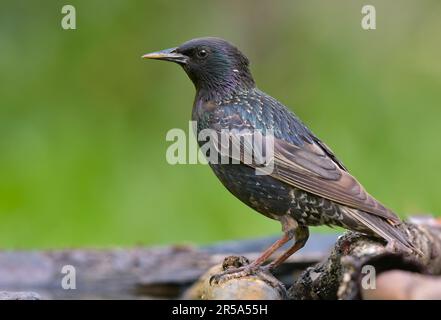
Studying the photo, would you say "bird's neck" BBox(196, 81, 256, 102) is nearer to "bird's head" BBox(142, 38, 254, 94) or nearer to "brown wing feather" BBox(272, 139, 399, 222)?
"bird's head" BBox(142, 38, 254, 94)

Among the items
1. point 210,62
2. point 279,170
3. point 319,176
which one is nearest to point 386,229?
point 319,176

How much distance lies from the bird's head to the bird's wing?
14.5 inches

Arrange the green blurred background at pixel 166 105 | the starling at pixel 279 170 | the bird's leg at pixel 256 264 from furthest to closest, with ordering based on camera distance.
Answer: the green blurred background at pixel 166 105, the starling at pixel 279 170, the bird's leg at pixel 256 264

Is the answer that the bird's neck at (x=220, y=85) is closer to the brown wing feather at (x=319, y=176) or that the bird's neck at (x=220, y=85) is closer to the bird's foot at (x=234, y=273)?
the brown wing feather at (x=319, y=176)

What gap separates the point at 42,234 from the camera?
6992 mm

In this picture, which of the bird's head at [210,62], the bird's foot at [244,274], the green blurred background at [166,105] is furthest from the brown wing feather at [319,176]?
the green blurred background at [166,105]

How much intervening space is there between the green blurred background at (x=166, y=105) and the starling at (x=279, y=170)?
8.73ft

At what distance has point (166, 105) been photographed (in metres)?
8.86

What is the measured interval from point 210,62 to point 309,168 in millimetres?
931

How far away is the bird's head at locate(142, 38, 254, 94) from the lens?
15.3 feet

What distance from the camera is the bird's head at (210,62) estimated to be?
15.3 ft
